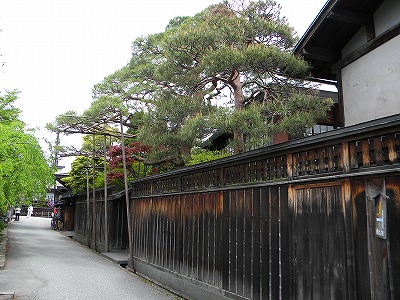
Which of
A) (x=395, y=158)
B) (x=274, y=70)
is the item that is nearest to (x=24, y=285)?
(x=274, y=70)

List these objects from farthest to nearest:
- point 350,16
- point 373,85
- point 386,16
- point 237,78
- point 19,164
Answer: point 19,164
point 237,78
point 350,16
point 373,85
point 386,16

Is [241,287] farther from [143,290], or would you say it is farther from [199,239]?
[143,290]

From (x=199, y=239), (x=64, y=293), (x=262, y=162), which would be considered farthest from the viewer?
(x=64, y=293)

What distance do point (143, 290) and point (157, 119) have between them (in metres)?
5.08

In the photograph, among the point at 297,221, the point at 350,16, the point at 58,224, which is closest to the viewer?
the point at 297,221

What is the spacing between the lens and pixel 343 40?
31.0 feet

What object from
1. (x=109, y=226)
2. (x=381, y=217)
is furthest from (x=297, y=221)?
(x=109, y=226)

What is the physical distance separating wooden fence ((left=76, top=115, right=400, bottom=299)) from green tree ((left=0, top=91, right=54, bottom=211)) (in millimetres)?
8089

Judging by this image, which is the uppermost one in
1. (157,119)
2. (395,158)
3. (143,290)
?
(157,119)

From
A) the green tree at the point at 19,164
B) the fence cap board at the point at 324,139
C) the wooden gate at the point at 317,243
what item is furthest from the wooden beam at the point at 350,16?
the green tree at the point at 19,164

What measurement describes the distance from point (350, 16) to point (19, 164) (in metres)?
13.1

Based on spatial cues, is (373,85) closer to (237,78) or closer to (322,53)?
(322,53)

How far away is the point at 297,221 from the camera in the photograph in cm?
588

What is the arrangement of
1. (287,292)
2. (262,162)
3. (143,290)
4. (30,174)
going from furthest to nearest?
(30,174) < (143,290) < (262,162) < (287,292)
